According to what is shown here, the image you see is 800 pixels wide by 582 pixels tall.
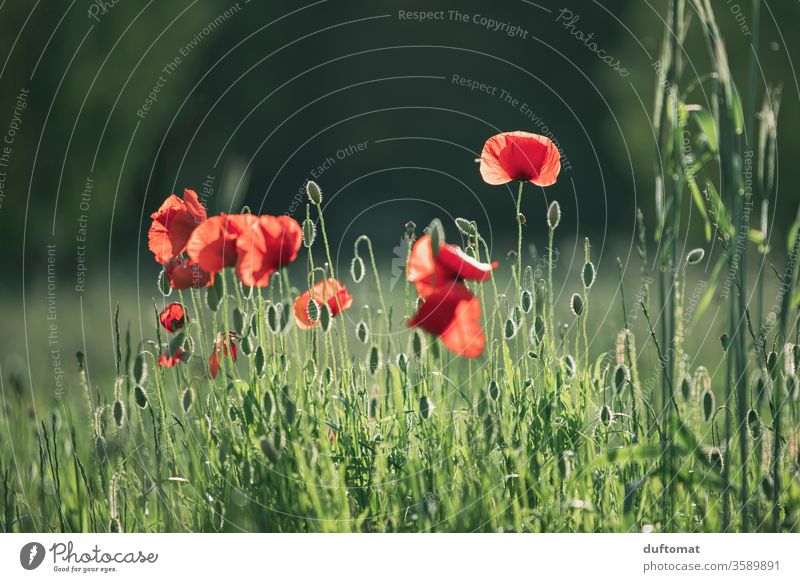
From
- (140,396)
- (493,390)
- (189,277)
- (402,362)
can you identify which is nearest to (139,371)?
(140,396)

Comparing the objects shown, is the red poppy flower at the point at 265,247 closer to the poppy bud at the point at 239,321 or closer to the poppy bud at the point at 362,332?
the poppy bud at the point at 239,321

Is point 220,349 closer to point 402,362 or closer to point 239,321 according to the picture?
point 239,321

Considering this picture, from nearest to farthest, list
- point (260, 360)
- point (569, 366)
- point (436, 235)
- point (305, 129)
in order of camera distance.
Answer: point (436, 235)
point (260, 360)
point (569, 366)
point (305, 129)

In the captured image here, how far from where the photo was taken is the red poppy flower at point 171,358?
3.92 feet

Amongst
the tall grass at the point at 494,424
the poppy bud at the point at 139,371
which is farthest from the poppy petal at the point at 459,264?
the poppy bud at the point at 139,371

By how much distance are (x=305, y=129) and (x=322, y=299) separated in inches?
23.8

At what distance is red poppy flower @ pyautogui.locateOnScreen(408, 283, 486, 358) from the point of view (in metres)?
1.14

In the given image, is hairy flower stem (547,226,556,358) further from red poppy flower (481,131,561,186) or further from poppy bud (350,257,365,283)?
poppy bud (350,257,365,283)

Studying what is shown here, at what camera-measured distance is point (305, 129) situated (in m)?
1.75

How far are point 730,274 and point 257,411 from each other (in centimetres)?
71

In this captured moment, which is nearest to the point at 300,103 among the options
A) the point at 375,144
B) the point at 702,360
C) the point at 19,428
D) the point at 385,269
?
→ the point at 375,144

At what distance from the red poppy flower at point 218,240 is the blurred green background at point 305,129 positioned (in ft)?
0.30

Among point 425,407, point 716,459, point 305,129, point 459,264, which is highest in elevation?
point 305,129

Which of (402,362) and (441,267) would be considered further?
(402,362)
